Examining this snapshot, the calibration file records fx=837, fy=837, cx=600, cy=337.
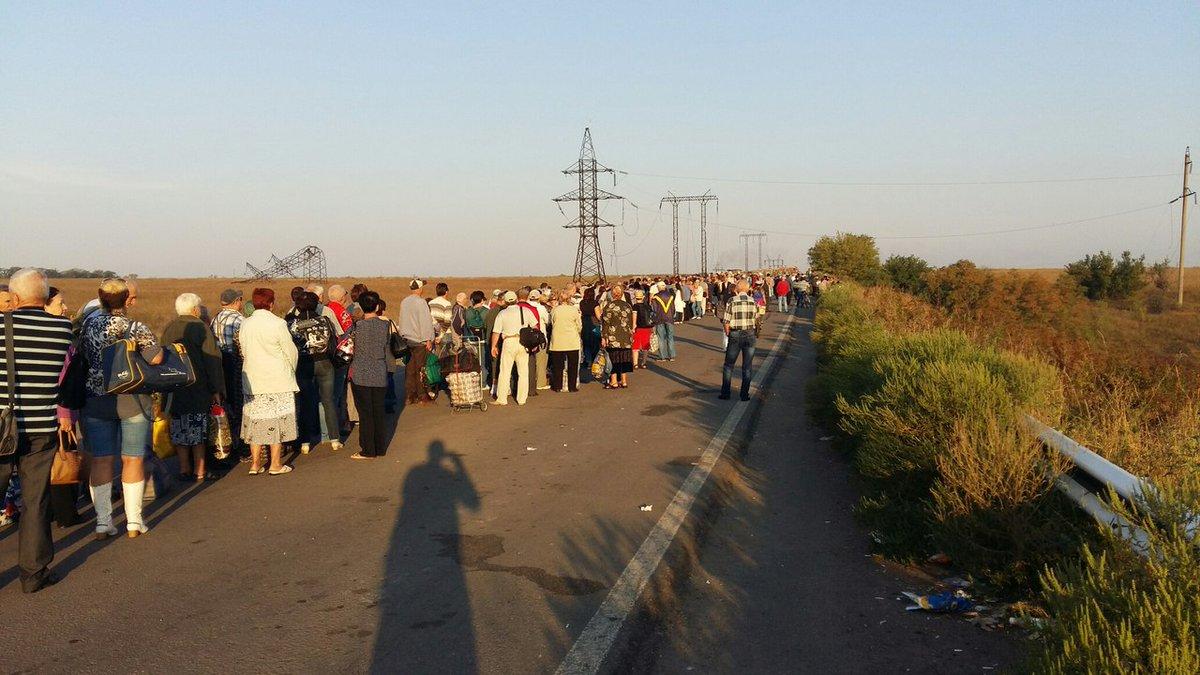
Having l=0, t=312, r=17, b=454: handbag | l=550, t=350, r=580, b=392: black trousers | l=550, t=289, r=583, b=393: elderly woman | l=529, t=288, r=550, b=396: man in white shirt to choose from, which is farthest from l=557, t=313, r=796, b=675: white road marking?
l=529, t=288, r=550, b=396: man in white shirt

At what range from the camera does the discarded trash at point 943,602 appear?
4926 millimetres

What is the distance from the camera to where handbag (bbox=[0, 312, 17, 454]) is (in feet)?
16.9

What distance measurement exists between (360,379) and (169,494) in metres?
2.27

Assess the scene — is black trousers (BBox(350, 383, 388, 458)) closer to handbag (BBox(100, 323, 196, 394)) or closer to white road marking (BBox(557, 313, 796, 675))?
handbag (BBox(100, 323, 196, 394))

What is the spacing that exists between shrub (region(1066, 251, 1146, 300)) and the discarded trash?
58.2 meters

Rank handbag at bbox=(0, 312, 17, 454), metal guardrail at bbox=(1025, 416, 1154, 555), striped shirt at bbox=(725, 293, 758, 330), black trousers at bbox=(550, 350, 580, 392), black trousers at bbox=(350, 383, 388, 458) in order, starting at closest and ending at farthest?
metal guardrail at bbox=(1025, 416, 1154, 555) < handbag at bbox=(0, 312, 17, 454) < black trousers at bbox=(350, 383, 388, 458) < striped shirt at bbox=(725, 293, 758, 330) < black trousers at bbox=(550, 350, 580, 392)

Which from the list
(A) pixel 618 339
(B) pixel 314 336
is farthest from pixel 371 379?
(A) pixel 618 339

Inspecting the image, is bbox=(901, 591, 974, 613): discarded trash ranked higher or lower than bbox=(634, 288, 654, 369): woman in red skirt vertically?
lower

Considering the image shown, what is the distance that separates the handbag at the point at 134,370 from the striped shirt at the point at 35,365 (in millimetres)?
660

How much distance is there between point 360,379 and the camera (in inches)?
373

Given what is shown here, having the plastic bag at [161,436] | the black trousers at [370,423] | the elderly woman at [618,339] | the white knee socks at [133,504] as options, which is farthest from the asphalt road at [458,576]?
the elderly woman at [618,339]

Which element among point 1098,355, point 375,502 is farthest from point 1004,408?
point 1098,355

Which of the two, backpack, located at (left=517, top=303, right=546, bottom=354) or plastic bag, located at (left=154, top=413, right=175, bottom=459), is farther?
backpack, located at (left=517, top=303, right=546, bottom=354)

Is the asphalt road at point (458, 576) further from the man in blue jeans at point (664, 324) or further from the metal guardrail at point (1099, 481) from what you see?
the man in blue jeans at point (664, 324)
